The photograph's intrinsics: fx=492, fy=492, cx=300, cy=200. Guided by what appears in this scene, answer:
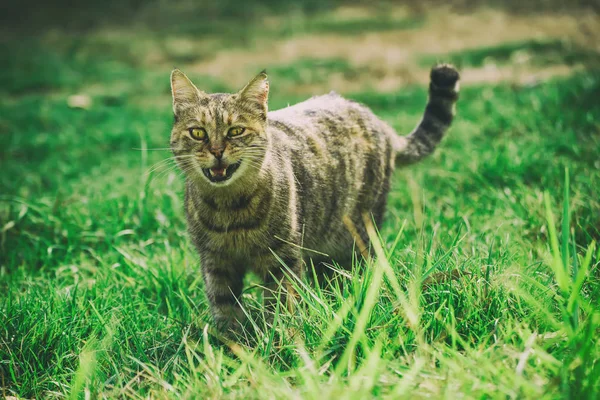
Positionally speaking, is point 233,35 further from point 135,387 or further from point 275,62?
point 135,387

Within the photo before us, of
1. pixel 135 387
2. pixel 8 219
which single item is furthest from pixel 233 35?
pixel 135 387

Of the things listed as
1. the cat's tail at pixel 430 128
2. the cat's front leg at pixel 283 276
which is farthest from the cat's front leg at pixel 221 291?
the cat's tail at pixel 430 128

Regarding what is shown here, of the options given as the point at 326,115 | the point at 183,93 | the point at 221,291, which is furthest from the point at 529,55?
the point at 221,291

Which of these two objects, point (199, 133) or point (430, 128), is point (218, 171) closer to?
point (199, 133)

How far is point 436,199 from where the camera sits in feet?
11.6

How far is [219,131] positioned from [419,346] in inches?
49.9

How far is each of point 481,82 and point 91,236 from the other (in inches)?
226

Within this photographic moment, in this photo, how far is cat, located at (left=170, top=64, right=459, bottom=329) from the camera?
2225mm

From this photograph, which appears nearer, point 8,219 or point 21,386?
point 21,386

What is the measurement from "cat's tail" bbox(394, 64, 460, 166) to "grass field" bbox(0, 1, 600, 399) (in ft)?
0.81

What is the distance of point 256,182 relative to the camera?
226cm

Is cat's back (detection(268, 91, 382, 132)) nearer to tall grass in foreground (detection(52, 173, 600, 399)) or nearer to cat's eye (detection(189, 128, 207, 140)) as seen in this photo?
cat's eye (detection(189, 128, 207, 140))

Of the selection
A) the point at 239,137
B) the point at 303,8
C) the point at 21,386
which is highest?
the point at 303,8

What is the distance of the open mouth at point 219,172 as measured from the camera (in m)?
2.13
